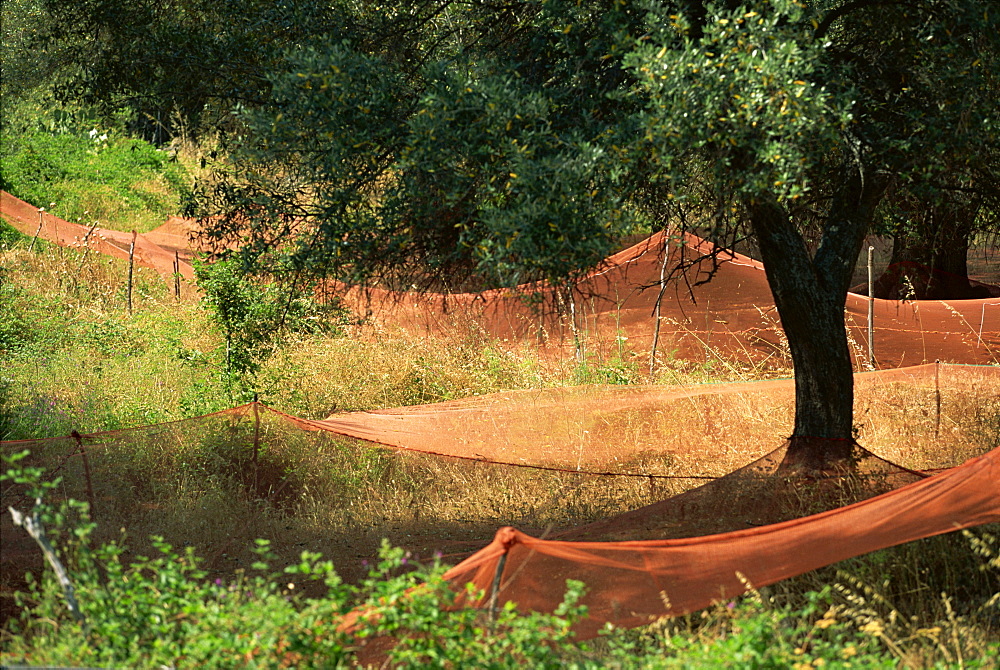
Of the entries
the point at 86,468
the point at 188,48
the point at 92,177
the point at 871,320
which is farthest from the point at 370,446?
the point at 92,177

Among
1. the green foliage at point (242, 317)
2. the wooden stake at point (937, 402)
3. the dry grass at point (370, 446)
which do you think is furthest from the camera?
the green foliage at point (242, 317)

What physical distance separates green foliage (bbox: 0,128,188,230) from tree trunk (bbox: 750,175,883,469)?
11.4 meters

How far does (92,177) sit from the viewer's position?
17.0 m

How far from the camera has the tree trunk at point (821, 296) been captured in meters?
5.76

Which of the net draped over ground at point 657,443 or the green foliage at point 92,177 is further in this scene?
the green foliage at point 92,177

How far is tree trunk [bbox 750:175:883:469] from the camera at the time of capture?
5.76m

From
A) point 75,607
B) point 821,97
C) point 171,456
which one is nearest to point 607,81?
point 821,97

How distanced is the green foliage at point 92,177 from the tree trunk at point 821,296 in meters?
11.4

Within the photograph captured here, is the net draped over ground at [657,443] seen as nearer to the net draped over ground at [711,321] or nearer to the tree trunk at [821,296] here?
the net draped over ground at [711,321]

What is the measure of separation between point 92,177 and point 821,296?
47.4 feet

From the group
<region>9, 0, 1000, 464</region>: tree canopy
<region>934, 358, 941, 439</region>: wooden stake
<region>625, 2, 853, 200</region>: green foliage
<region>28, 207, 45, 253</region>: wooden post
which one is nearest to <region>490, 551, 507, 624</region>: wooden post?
<region>9, 0, 1000, 464</region>: tree canopy

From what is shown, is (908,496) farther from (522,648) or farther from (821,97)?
(522,648)

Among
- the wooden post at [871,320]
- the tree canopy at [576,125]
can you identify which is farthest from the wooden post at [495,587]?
the wooden post at [871,320]

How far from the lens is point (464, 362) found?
29.5 feet
